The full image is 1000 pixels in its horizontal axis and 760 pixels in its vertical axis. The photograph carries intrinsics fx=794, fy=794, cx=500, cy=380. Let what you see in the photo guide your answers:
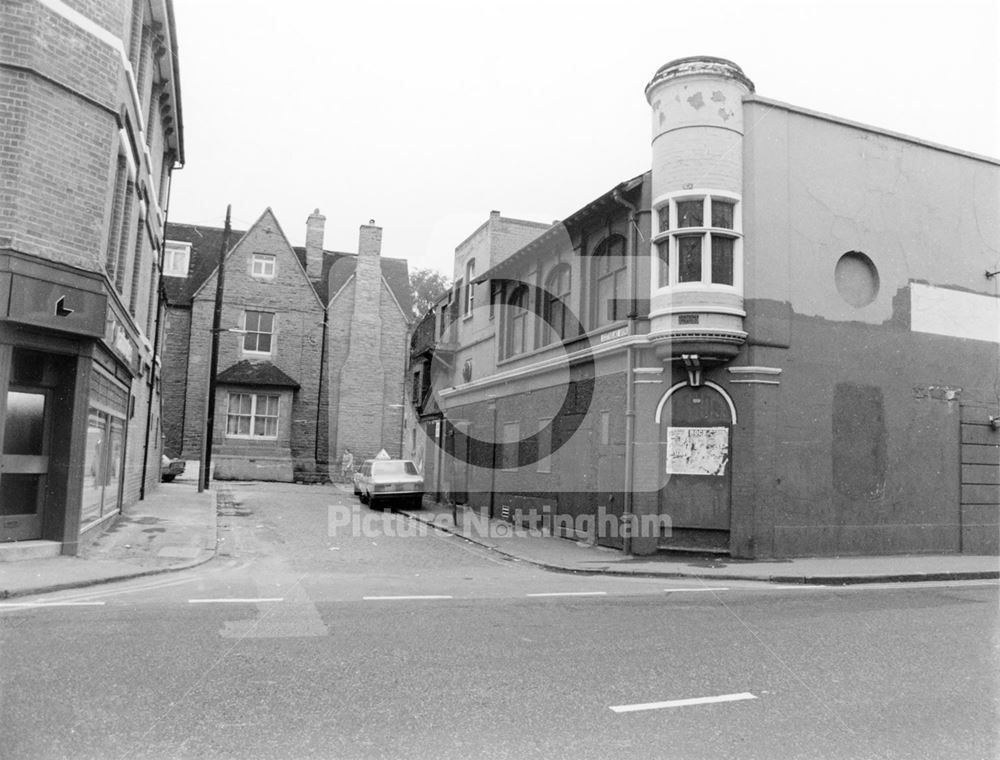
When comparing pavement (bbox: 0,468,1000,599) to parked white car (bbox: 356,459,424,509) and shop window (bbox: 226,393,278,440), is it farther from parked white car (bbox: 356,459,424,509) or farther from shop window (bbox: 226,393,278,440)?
shop window (bbox: 226,393,278,440)

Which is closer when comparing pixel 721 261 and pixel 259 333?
pixel 721 261

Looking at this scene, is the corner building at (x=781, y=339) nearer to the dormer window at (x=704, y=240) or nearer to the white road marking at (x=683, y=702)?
the dormer window at (x=704, y=240)

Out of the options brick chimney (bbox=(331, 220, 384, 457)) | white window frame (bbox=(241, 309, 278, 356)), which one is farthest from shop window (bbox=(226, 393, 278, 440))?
brick chimney (bbox=(331, 220, 384, 457))

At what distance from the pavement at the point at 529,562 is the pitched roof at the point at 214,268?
71.3 ft

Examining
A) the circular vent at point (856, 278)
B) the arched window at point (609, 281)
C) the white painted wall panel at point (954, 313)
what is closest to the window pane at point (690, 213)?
the arched window at point (609, 281)

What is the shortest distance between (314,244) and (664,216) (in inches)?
1113

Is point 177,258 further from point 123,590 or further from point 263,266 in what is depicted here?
point 123,590

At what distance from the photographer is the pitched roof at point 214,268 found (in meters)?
38.4

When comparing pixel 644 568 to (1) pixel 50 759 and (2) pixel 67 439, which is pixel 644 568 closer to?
(2) pixel 67 439

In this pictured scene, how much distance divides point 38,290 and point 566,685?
9.49 meters

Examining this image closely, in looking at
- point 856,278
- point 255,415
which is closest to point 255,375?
point 255,415

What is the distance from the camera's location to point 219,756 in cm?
445

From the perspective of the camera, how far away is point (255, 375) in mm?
36406

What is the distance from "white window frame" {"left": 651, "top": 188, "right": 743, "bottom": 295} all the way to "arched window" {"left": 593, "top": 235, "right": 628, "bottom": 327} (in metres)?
1.52
